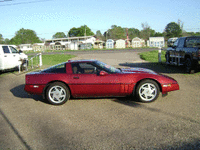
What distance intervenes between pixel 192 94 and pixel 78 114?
12.5ft

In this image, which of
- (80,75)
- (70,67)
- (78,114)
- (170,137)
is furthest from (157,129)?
(70,67)

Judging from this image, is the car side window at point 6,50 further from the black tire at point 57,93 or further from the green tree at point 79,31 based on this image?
the green tree at point 79,31

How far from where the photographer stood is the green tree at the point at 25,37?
137250 millimetres

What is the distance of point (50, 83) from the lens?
592cm

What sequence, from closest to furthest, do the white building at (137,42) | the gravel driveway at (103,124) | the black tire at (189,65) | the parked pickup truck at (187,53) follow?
the gravel driveway at (103,124), the parked pickup truck at (187,53), the black tire at (189,65), the white building at (137,42)

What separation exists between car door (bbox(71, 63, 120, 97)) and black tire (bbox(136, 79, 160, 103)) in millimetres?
611

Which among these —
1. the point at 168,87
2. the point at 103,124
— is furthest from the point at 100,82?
the point at 168,87

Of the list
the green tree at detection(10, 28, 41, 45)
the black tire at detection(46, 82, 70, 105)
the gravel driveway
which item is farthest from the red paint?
the green tree at detection(10, 28, 41, 45)

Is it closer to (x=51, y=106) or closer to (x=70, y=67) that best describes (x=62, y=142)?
(x=51, y=106)

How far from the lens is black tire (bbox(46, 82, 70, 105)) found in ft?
19.2

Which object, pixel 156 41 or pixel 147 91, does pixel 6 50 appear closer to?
pixel 147 91

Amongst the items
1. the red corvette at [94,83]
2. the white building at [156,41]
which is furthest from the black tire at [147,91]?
the white building at [156,41]

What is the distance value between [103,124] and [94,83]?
5.35 feet

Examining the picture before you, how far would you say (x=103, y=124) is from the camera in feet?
14.3
